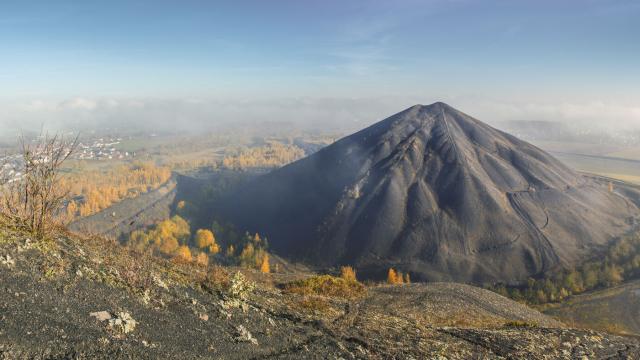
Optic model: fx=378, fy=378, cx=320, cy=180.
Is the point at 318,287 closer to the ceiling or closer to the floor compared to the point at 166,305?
closer to the floor

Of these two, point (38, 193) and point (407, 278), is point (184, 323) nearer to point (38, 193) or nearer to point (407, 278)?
point (38, 193)

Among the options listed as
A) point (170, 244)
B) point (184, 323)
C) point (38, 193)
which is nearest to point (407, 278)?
point (170, 244)

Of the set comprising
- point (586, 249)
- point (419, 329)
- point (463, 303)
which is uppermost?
point (419, 329)

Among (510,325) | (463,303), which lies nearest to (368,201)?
(463,303)

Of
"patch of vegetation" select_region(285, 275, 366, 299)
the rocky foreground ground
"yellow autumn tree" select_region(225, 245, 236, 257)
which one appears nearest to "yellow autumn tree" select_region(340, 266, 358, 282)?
"yellow autumn tree" select_region(225, 245, 236, 257)

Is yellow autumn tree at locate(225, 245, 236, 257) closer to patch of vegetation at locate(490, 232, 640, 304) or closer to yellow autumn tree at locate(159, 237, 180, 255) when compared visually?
yellow autumn tree at locate(159, 237, 180, 255)

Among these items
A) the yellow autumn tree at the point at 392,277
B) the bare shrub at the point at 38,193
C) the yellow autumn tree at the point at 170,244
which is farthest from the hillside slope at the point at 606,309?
the yellow autumn tree at the point at 170,244

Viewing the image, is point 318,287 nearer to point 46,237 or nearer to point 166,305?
point 166,305
